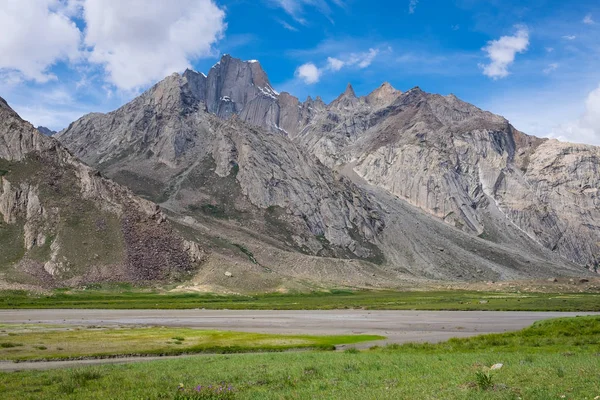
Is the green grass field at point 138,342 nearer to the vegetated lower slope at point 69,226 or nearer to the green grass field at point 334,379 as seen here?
the green grass field at point 334,379

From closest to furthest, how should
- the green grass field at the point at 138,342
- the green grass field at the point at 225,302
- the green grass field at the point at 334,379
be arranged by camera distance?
the green grass field at the point at 334,379
the green grass field at the point at 138,342
the green grass field at the point at 225,302

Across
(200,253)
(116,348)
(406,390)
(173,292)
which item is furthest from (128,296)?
(406,390)

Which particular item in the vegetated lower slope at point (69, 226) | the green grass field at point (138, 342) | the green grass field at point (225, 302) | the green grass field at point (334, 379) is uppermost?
the vegetated lower slope at point (69, 226)

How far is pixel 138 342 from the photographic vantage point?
5050 cm

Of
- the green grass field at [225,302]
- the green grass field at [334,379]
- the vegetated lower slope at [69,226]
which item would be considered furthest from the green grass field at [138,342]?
the vegetated lower slope at [69,226]

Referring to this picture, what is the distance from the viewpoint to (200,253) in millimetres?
178000

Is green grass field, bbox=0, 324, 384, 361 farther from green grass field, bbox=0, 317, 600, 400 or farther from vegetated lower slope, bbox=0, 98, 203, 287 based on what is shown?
vegetated lower slope, bbox=0, 98, 203, 287

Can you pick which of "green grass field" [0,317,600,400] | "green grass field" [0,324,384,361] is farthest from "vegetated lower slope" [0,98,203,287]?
"green grass field" [0,317,600,400]

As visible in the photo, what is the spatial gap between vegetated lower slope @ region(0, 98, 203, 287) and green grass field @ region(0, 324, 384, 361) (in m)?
95.5

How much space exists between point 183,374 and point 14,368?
16.8 m

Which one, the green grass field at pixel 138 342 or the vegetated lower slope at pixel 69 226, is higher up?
the vegetated lower slope at pixel 69 226

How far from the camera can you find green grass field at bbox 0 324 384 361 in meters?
43.7

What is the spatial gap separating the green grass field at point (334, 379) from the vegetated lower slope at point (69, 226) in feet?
434

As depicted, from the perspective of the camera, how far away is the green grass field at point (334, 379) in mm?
18375
